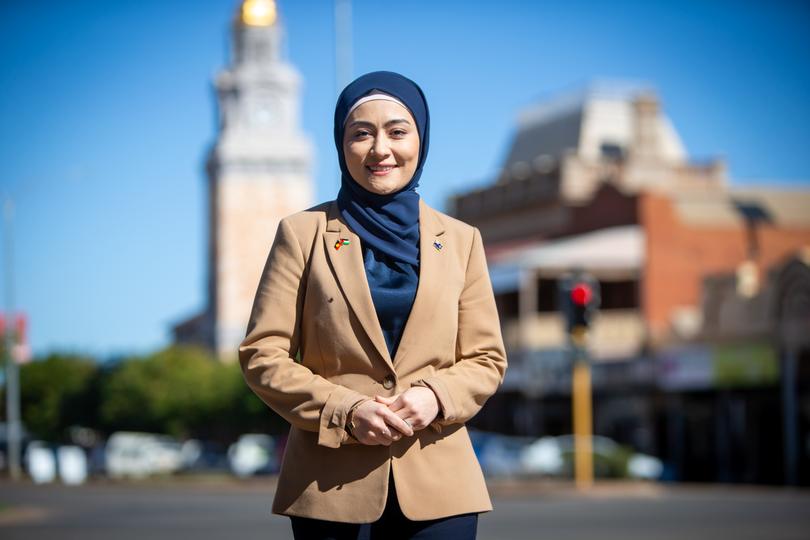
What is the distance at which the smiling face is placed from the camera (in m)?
4.70

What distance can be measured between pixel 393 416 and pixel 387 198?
→ 716 mm

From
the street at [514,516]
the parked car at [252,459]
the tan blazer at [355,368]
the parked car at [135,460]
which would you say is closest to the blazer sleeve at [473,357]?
the tan blazer at [355,368]

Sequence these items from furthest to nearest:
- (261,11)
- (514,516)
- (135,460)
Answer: (135,460) → (514,516) → (261,11)

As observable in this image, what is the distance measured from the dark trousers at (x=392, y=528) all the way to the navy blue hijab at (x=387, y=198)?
2.28ft

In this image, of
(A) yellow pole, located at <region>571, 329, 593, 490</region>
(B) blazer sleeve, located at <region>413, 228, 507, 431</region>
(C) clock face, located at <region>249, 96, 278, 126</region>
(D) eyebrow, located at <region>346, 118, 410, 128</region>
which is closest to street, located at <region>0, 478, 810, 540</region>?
(A) yellow pole, located at <region>571, 329, 593, 490</region>

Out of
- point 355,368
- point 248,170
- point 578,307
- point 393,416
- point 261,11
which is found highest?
point 248,170

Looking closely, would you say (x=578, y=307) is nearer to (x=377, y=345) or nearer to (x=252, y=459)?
(x=377, y=345)

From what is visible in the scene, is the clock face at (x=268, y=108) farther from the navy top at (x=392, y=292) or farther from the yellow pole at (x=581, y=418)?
the navy top at (x=392, y=292)

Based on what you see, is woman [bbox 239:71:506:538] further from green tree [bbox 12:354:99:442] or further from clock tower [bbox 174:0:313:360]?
clock tower [bbox 174:0:313:360]

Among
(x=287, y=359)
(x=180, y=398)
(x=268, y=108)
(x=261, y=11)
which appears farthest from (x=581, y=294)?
(x=268, y=108)

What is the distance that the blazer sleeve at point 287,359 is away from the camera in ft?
14.6

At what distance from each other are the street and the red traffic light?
137 inches

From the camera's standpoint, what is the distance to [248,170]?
123750 mm

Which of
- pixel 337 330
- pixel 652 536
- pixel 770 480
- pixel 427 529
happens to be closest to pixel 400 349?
pixel 337 330
